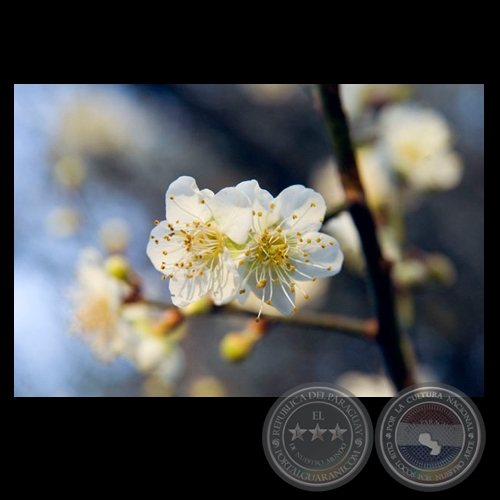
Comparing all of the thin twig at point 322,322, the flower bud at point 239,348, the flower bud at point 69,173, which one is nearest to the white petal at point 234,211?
the thin twig at point 322,322

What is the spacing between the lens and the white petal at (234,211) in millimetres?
672

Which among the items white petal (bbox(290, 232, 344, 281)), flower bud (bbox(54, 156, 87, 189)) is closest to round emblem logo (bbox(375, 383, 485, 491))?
white petal (bbox(290, 232, 344, 281))

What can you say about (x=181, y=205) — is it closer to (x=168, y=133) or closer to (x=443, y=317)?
(x=443, y=317)

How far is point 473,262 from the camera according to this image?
2188 mm

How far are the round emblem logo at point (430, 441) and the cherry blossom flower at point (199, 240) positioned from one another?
0.49m

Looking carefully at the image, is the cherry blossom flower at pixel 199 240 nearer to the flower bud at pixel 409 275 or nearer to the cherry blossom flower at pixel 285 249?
the cherry blossom flower at pixel 285 249

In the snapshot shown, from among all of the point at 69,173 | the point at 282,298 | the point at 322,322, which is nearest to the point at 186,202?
the point at 282,298

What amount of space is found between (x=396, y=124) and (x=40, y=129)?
4.82 feet

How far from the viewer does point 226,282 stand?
0.71m

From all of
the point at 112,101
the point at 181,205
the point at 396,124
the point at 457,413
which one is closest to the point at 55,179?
the point at 112,101

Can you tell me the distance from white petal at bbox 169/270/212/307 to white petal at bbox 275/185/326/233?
0.45 ft

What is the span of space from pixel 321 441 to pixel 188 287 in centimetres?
50

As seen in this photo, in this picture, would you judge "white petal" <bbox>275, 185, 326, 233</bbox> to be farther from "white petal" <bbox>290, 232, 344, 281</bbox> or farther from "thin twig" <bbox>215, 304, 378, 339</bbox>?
"thin twig" <bbox>215, 304, 378, 339</bbox>

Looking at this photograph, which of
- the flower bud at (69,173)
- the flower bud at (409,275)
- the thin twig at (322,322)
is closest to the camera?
the thin twig at (322,322)
